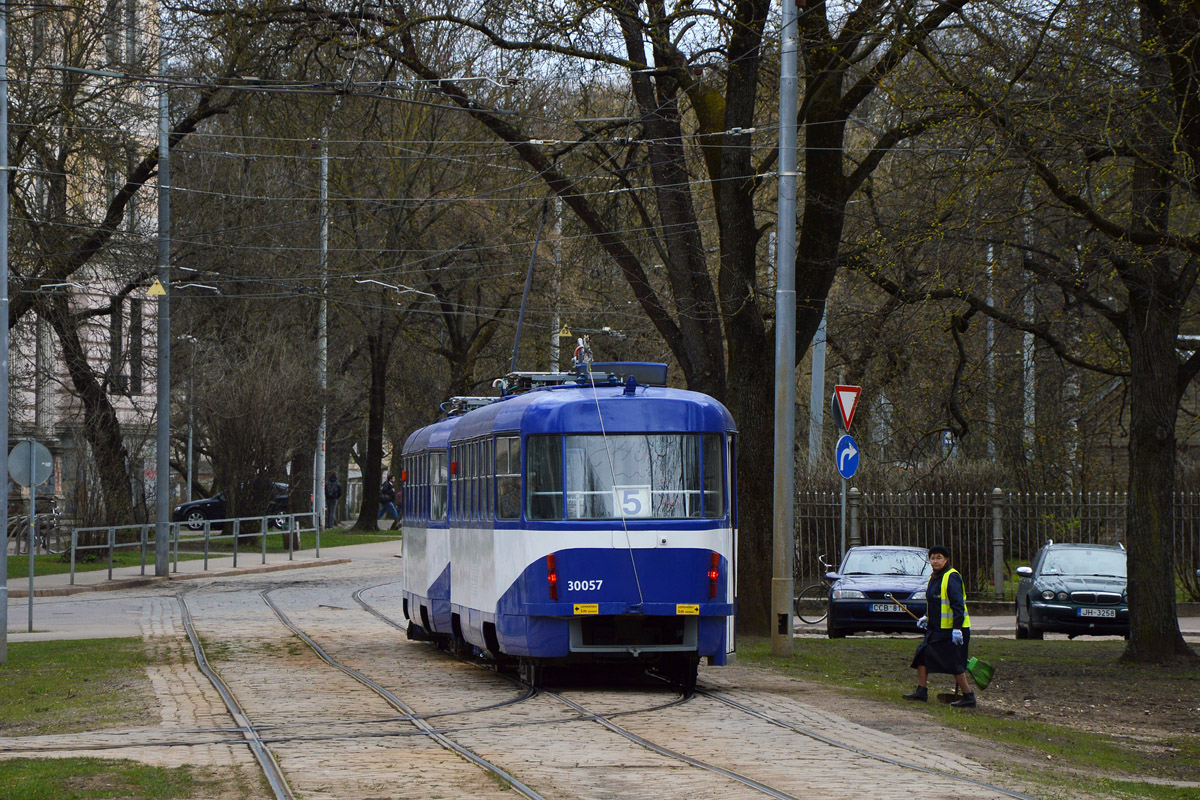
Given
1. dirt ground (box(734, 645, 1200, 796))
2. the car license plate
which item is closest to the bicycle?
the car license plate

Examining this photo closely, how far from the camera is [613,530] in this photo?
46.5 feet

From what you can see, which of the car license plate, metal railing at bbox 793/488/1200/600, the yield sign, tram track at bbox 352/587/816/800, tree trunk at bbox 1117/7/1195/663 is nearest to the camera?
tram track at bbox 352/587/816/800

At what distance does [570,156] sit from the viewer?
2252 cm

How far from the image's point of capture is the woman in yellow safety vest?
14.0 metres

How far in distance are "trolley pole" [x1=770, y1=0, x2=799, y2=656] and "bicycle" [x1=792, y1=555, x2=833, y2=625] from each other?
9527 mm

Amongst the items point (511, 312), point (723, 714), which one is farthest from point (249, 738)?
point (511, 312)

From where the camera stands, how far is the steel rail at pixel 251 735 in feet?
29.6

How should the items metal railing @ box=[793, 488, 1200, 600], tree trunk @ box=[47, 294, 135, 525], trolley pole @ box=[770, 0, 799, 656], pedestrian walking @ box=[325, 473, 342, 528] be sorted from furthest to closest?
pedestrian walking @ box=[325, 473, 342, 528] < tree trunk @ box=[47, 294, 135, 525] < metal railing @ box=[793, 488, 1200, 600] < trolley pole @ box=[770, 0, 799, 656]

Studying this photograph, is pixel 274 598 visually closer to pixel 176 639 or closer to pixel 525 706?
pixel 176 639

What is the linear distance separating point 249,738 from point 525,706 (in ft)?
9.20

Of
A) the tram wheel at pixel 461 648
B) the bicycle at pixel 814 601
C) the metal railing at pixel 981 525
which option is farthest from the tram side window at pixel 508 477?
the metal railing at pixel 981 525

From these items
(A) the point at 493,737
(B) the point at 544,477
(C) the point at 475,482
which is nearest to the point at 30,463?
(C) the point at 475,482

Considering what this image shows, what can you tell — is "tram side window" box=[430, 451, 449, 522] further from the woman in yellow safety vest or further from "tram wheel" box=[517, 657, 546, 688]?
the woman in yellow safety vest

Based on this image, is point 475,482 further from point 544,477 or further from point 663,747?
point 663,747
